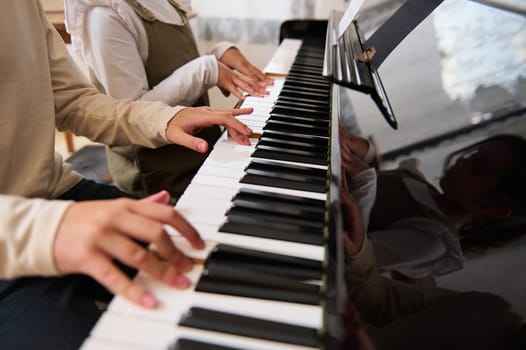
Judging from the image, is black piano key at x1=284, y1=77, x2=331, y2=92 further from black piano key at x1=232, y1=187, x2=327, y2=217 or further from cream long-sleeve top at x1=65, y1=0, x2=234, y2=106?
black piano key at x1=232, y1=187, x2=327, y2=217

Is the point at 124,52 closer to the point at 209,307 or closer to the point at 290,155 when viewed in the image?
the point at 290,155

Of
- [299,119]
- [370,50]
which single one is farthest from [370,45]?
[299,119]

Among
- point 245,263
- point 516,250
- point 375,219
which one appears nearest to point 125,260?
point 245,263

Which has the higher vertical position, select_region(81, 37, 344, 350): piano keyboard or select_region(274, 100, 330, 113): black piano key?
select_region(274, 100, 330, 113): black piano key

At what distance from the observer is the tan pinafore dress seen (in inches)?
49.9

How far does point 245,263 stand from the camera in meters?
0.52

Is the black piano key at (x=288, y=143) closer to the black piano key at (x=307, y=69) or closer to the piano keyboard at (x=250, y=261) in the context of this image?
the piano keyboard at (x=250, y=261)

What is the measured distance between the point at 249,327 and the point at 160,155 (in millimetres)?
948

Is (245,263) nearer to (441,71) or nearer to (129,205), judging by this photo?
(129,205)

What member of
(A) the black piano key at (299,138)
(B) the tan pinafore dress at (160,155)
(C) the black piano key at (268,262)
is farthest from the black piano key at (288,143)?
(B) the tan pinafore dress at (160,155)

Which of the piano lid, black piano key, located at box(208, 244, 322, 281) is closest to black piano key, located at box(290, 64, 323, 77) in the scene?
the piano lid

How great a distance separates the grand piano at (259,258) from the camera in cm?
43

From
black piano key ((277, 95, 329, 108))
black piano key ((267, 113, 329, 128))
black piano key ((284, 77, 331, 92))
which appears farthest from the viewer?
black piano key ((284, 77, 331, 92))

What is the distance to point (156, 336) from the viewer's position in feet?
1.38
